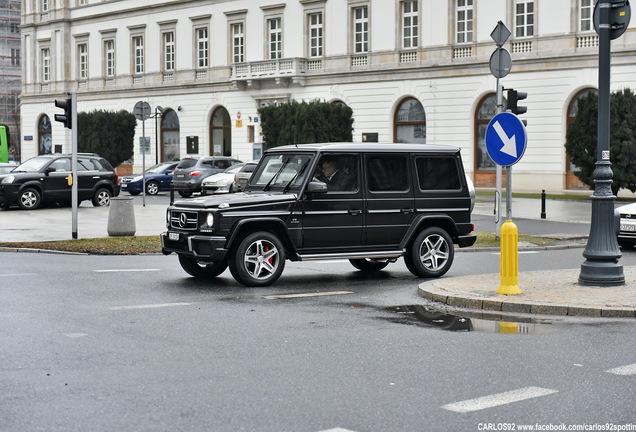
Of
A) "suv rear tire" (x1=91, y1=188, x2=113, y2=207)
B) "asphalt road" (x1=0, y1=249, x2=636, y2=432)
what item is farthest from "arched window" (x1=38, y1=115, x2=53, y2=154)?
"asphalt road" (x1=0, y1=249, x2=636, y2=432)

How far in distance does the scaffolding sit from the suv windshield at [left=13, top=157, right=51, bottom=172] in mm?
58839

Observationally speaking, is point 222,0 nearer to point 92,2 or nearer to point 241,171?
point 92,2

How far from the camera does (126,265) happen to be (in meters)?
16.2

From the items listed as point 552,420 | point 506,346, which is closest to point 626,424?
point 552,420

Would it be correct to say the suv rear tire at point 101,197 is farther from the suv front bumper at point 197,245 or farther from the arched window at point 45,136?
the arched window at point 45,136

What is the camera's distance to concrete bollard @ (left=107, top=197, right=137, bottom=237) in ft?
70.5

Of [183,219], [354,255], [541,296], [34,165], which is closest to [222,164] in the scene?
[34,165]

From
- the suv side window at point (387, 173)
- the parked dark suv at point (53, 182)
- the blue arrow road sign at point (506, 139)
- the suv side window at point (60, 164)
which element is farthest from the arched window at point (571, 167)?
the blue arrow road sign at point (506, 139)

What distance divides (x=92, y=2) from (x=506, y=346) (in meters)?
65.6

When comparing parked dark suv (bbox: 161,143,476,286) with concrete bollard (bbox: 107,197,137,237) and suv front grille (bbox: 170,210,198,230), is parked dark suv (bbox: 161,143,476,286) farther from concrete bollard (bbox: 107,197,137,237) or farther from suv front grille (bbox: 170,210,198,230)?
concrete bollard (bbox: 107,197,137,237)

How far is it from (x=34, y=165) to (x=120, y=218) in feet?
38.0

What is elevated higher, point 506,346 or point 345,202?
point 345,202

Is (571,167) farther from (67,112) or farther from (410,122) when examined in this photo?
(67,112)

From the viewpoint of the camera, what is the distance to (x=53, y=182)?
3156cm
